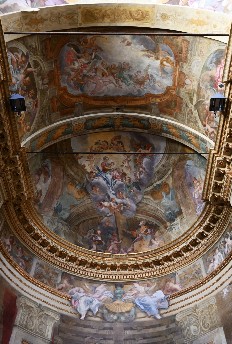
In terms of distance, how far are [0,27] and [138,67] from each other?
4345mm

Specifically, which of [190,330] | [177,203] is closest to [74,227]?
[177,203]

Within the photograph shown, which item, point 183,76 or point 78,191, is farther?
point 78,191

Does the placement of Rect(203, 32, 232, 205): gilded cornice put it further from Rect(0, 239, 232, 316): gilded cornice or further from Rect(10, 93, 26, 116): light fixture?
Rect(10, 93, 26, 116): light fixture

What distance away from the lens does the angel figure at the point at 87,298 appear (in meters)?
14.5

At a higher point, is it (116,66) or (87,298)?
(116,66)

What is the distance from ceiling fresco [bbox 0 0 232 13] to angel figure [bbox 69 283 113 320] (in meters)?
7.67

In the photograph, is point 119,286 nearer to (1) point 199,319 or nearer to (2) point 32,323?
(1) point 199,319

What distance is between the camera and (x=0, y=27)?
11.5 meters

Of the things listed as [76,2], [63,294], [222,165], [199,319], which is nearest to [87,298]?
[63,294]

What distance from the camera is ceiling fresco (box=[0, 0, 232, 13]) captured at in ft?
40.9

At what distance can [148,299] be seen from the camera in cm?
1485

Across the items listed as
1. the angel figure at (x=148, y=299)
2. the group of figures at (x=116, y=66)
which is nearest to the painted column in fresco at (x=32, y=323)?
the angel figure at (x=148, y=299)

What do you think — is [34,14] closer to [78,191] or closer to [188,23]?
[188,23]

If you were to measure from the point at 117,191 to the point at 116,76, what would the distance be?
12.9 ft
